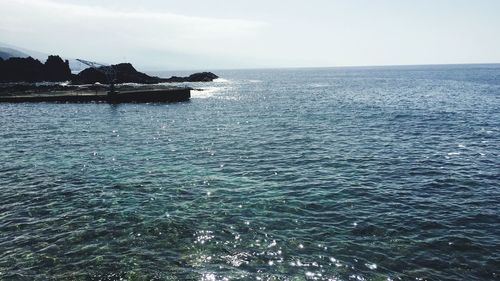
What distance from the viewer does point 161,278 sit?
1641cm

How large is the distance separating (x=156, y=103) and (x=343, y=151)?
66.2 metres

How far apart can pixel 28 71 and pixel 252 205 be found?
20204cm

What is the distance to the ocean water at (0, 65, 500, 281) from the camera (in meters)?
17.5

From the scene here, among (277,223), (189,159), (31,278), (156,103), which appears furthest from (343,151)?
(156,103)

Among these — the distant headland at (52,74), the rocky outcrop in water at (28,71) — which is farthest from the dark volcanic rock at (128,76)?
the rocky outcrop in water at (28,71)

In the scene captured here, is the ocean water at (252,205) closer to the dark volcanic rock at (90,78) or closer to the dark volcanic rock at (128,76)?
the dark volcanic rock at (90,78)

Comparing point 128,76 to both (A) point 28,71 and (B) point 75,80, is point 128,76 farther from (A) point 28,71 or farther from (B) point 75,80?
(A) point 28,71

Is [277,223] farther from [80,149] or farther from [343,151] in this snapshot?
[80,149]

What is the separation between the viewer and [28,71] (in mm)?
188500

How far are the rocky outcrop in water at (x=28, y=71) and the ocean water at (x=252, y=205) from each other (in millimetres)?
159122

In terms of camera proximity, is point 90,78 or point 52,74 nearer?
point 90,78

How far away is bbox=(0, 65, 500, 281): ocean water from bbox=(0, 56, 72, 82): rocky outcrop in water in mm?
159122

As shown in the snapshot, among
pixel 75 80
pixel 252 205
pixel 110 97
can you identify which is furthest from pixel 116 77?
pixel 252 205

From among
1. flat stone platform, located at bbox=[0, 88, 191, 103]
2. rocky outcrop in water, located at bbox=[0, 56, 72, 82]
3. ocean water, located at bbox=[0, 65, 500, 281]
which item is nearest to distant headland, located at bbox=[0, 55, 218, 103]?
rocky outcrop in water, located at bbox=[0, 56, 72, 82]
